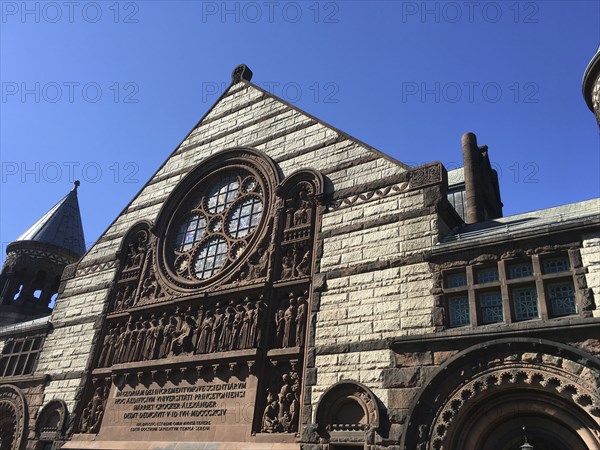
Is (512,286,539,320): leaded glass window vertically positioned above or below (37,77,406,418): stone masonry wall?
below

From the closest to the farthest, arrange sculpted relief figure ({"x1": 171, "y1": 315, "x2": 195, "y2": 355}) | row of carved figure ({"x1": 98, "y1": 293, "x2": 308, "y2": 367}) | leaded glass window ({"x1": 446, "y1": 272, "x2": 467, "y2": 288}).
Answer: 1. leaded glass window ({"x1": 446, "y1": 272, "x2": 467, "y2": 288})
2. row of carved figure ({"x1": 98, "y1": 293, "x2": 308, "y2": 367})
3. sculpted relief figure ({"x1": 171, "y1": 315, "x2": 195, "y2": 355})

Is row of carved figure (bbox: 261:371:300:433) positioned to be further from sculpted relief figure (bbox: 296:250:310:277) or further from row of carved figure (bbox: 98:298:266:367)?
sculpted relief figure (bbox: 296:250:310:277)

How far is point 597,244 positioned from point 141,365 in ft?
37.8

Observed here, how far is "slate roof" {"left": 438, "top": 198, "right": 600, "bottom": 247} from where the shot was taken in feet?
30.6

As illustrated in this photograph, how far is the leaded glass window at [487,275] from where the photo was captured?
→ 32.5ft

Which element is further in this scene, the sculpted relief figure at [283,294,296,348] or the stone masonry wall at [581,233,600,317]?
the sculpted relief figure at [283,294,296,348]

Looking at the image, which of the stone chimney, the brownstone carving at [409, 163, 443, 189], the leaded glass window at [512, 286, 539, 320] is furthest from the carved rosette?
the stone chimney

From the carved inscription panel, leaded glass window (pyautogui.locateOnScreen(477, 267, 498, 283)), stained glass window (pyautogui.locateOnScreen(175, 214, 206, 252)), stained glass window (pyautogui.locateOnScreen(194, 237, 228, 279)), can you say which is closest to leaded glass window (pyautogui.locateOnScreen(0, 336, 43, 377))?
the carved inscription panel

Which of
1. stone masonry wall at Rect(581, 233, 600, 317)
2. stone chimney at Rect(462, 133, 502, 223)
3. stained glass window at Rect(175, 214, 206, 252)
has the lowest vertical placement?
stone masonry wall at Rect(581, 233, 600, 317)

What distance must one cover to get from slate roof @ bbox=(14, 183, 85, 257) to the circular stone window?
13485 millimetres

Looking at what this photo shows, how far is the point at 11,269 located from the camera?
85.5 feet

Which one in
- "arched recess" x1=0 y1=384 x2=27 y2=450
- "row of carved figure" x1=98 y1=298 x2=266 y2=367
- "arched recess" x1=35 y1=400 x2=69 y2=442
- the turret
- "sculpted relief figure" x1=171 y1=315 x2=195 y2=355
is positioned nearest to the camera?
"row of carved figure" x1=98 y1=298 x2=266 y2=367

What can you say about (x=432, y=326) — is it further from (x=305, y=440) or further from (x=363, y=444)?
(x=305, y=440)

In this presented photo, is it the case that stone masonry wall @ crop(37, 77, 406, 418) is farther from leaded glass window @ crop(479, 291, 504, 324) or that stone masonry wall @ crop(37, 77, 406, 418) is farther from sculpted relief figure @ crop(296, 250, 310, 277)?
leaded glass window @ crop(479, 291, 504, 324)
